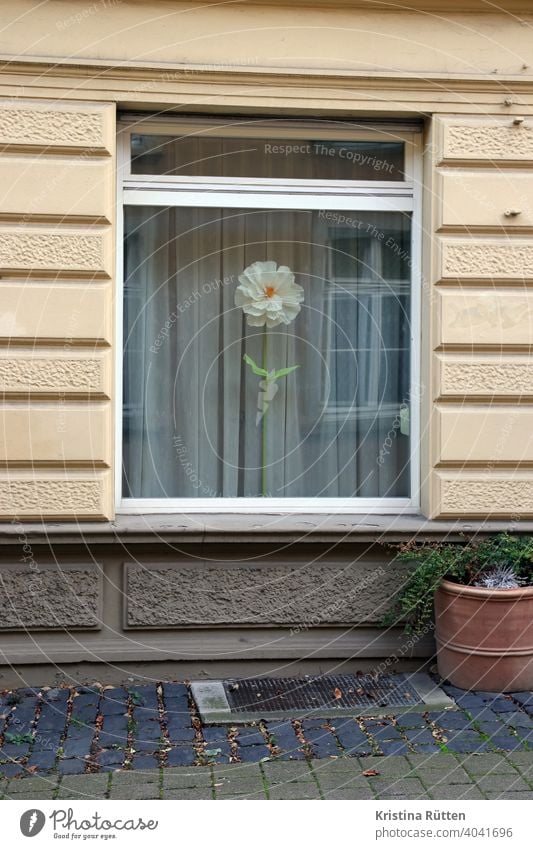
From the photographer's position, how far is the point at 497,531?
6.31m

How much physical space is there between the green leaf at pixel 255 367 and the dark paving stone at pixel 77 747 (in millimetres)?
2405

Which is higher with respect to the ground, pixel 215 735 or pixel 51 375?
pixel 51 375

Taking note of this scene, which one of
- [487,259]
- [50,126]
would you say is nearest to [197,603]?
[487,259]

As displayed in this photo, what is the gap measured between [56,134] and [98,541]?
2.26 m

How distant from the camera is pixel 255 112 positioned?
6.30 meters

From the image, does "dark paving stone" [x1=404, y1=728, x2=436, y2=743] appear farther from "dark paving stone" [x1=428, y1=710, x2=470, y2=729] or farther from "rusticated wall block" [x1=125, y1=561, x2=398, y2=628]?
"rusticated wall block" [x1=125, y1=561, x2=398, y2=628]

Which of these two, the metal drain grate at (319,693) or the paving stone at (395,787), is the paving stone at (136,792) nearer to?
the paving stone at (395,787)

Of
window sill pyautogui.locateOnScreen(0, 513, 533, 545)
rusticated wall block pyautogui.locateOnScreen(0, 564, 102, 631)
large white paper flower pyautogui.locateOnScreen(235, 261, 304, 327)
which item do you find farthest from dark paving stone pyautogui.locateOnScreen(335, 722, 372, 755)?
large white paper flower pyautogui.locateOnScreen(235, 261, 304, 327)

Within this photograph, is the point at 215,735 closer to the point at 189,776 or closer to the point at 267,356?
the point at 189,776

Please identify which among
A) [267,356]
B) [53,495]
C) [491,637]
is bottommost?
[491,637]

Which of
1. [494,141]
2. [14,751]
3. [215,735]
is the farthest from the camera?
[494,141]

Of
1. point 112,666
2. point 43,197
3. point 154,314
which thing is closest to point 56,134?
point 43,197

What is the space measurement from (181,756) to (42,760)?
2.08 ft

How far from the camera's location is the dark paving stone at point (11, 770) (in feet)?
15.9
